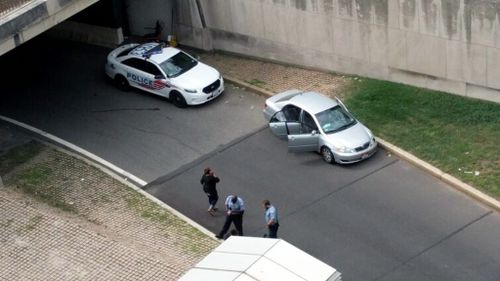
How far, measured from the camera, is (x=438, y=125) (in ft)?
82.6

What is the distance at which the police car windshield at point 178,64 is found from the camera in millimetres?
28469

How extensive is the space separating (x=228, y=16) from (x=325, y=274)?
15549 mm

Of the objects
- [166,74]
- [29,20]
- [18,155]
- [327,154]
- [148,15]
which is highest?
[29,20]

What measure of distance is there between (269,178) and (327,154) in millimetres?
1643

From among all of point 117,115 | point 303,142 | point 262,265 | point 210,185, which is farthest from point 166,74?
point 262,265

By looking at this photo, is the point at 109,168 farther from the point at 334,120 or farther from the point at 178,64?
the point at 334,120

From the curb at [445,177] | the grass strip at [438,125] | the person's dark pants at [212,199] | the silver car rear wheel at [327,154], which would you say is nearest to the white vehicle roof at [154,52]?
the grass strip at [438,125]

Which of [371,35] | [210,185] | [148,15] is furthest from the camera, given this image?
[148,15]

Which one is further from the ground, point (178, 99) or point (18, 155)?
point (18, 155)

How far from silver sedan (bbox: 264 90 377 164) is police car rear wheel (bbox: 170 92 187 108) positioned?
3104 mm

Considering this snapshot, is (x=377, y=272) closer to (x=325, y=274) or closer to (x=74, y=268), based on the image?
(x=325, y=274)

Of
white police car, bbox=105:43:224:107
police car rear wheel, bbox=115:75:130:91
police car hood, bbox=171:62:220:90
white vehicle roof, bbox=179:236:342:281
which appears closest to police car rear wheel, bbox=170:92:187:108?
white police car, bbox=105:43:224:107

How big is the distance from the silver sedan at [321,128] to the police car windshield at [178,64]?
367 cm

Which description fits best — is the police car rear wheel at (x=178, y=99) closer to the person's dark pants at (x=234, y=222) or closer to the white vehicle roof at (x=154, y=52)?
the white vehicle roof at (x=154, y=52)
